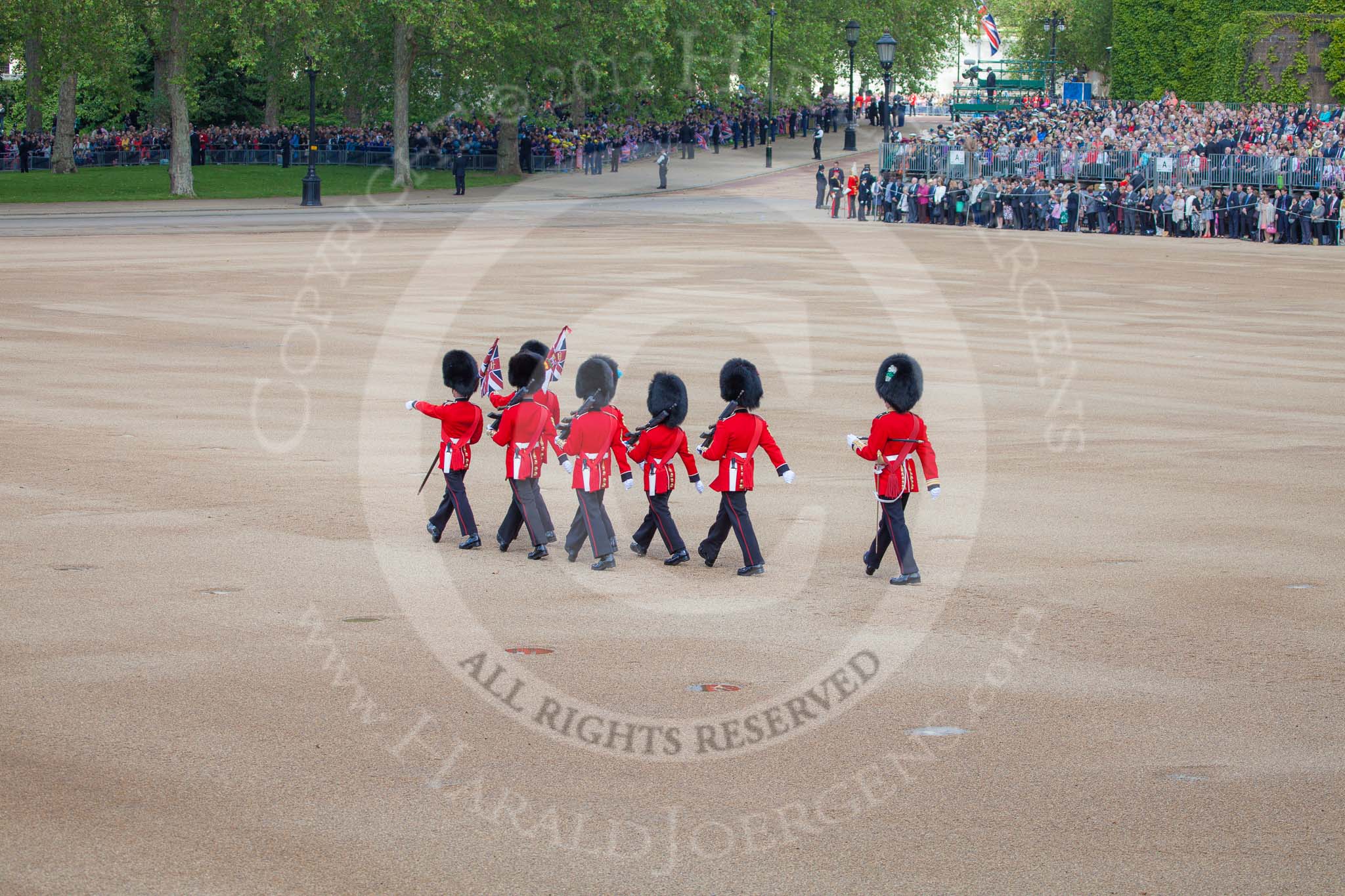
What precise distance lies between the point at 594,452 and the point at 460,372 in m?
1.13

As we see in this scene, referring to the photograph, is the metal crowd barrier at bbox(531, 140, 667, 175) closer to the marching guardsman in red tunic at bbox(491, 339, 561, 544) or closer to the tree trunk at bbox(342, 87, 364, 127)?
the tree trunk at bbox(342, 87, 364, 127)

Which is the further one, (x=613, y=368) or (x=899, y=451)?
(x=613, y=368)

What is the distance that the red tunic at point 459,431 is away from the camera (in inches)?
431

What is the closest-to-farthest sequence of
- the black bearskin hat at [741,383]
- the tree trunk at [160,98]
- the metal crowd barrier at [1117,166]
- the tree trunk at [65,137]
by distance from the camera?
1. the black bearskin hat at [741,383]
2. the metal crowd barrier at [1117,166]
3. the tree trunk at [65,137]
4. the tree trunk at [160,98]

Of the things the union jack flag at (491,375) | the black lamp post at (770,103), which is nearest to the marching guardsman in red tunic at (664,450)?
the union jack flag at (491,375)

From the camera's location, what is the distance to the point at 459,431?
36.1 feet

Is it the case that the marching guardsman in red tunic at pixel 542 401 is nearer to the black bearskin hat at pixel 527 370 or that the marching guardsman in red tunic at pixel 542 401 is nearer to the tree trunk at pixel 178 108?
the black bearskin hat at pixel 527 370

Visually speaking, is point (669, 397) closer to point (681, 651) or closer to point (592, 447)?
point (592, 447)

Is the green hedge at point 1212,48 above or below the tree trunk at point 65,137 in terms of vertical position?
above

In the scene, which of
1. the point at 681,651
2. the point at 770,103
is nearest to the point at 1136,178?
the point at 770,103

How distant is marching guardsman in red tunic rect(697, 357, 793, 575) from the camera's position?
10.4 metres

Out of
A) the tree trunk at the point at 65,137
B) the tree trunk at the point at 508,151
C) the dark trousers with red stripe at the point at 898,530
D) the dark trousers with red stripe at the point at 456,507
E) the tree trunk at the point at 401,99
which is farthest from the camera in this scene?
the tree trunk at the point at 508,151

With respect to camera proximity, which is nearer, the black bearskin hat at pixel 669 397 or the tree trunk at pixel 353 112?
the black bearskin hat at pixel 669 397

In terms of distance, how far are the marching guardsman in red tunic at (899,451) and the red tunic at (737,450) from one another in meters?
0.62
